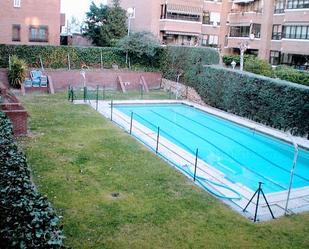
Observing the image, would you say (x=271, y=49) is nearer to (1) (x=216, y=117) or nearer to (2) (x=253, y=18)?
(2) (x=253, y=18)

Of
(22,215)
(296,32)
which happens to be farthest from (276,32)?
(22,215)

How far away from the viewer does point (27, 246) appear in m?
4.95

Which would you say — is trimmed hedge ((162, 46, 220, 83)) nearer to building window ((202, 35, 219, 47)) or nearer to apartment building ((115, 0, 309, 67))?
apartment building ((115, 0, 309, 67))

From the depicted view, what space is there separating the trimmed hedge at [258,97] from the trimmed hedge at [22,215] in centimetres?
1530

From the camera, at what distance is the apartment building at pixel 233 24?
41000 mm

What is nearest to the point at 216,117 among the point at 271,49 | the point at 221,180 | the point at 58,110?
the point at 58,110

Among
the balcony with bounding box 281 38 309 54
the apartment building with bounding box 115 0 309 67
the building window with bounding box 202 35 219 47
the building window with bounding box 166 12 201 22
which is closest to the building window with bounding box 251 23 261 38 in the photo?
the apartment building with bounding box 115 0 309 67

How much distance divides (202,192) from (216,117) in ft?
41.8

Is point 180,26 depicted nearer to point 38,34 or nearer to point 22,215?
point 38,34

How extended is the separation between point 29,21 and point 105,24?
7.93 m

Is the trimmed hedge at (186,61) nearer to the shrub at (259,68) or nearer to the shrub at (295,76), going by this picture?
the shrub at (259,68)

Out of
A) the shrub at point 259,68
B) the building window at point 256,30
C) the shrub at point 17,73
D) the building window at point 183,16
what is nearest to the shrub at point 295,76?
the shrub at point 259,68

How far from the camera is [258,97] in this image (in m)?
22.3

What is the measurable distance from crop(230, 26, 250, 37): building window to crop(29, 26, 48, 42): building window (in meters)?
25.2
